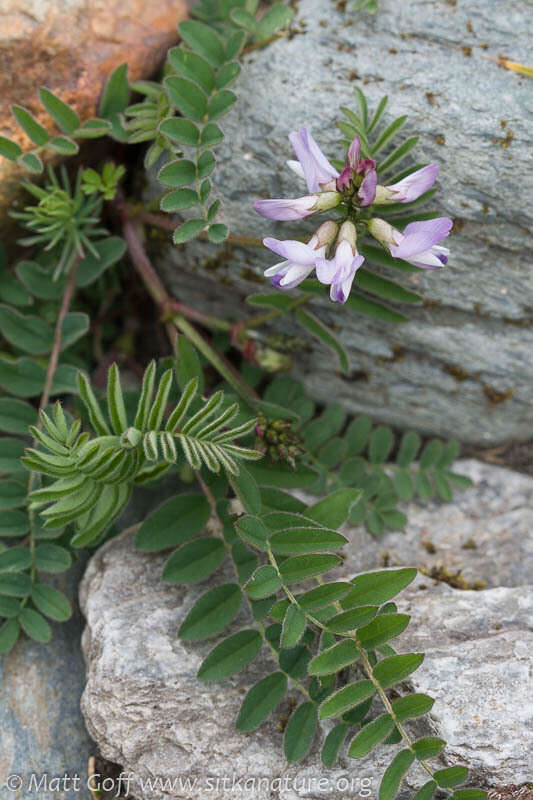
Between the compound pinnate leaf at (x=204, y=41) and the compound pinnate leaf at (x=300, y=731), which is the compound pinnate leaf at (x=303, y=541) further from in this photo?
the compound pinnate leaf at (x=204, y=41)

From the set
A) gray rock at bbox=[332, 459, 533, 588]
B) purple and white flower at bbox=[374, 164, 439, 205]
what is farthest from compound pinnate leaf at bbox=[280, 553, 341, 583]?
purple and white flower at bbox=[374, 164, 439, 205]

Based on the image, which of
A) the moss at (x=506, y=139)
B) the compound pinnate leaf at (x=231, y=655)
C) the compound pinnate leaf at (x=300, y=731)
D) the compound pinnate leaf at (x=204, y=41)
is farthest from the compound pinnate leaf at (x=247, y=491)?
the compound pinnate leaf at (x=204, y=41)

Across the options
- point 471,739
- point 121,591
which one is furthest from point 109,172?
point 471,739

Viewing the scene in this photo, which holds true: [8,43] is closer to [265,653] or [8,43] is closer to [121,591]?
[121,591]

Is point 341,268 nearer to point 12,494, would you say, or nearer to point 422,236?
point 422,236

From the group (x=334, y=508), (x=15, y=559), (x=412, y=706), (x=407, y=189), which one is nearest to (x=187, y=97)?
(x=407, y=189)

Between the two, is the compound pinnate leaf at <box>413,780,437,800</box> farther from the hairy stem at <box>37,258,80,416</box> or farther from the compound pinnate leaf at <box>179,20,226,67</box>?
the compound pinnate leaf at <box>179,20,226,67</box>
